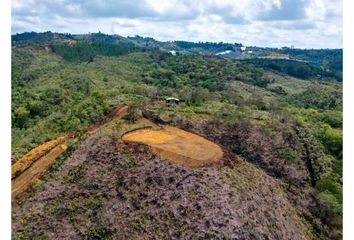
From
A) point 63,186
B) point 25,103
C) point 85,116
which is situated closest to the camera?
point 63,186

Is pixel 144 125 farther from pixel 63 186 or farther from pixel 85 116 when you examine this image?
pixel 63 186

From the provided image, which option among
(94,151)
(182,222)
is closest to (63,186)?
(94,151)

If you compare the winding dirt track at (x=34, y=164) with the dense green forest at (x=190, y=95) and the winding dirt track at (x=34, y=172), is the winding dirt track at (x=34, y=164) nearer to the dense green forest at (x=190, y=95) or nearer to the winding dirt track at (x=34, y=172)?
the winding dirt track at (x=34, y=172)

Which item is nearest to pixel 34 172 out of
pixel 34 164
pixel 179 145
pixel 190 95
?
pixel 34 164

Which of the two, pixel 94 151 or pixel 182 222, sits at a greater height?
pixel 94 151

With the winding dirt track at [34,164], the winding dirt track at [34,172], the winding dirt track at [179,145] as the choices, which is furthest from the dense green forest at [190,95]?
the winding dirt track at [179,145]

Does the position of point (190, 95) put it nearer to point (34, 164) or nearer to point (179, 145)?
point (179, 145)

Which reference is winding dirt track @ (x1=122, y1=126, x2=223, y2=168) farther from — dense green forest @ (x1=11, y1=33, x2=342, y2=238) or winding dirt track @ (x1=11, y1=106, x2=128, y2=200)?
winding dirt track @ (x1=11, y1=106, x2=128, y2=200)
